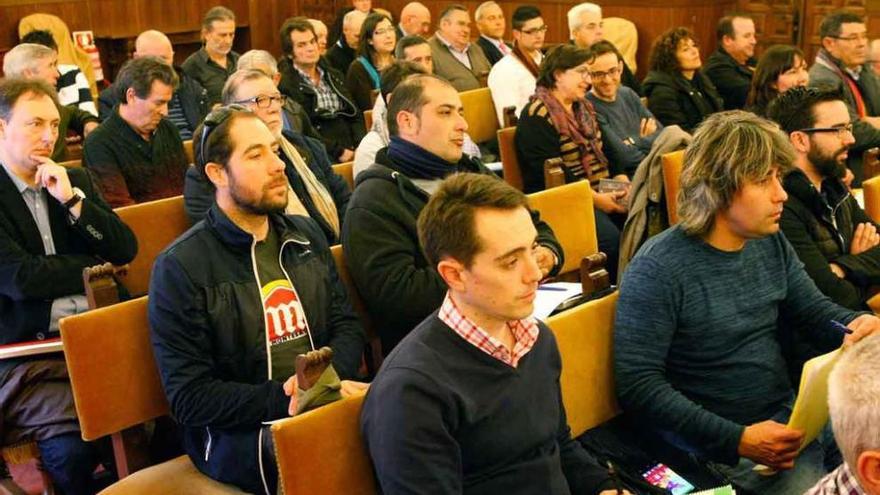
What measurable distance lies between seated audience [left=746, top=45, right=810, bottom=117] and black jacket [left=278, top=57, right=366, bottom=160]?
216 cm

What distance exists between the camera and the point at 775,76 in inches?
188

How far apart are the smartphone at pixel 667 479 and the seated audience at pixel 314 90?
3546mm

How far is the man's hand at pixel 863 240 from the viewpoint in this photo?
3.16 m

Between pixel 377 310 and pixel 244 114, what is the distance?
0.65m

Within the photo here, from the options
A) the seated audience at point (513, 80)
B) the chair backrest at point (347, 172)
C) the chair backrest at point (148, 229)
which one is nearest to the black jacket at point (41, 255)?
the chair backrest at point (148, 229)

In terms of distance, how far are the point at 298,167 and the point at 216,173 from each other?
116 centimetres

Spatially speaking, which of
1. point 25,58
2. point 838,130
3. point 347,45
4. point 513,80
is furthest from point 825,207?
point 347,45

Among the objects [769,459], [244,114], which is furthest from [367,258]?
[769,459]

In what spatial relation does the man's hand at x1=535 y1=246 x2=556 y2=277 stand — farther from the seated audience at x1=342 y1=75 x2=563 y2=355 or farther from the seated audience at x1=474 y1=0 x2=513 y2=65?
the seated audience at x1=474 y1=0 x2=513 y2=65

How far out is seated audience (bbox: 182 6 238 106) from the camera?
6.03 m

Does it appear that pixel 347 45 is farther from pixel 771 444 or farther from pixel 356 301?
pixel 771 444

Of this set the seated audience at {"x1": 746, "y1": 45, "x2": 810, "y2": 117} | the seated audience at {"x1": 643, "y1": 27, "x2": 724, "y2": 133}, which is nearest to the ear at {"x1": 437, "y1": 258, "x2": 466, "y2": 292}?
the seated audience at {"x1": 746, "y1": 45, "x2": 810, "y2": 117}

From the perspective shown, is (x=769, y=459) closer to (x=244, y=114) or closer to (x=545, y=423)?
(x=545, y=423)

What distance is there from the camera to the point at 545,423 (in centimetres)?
194
